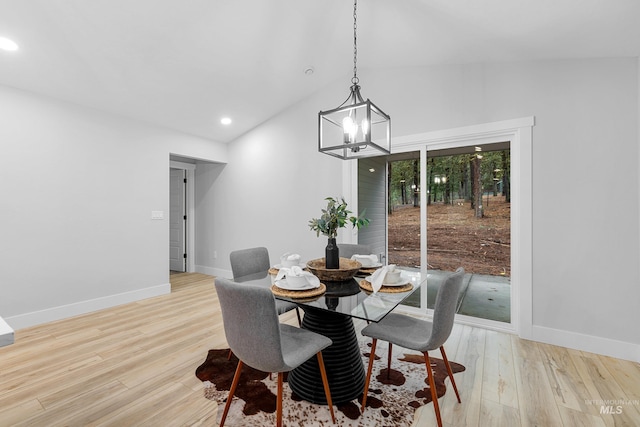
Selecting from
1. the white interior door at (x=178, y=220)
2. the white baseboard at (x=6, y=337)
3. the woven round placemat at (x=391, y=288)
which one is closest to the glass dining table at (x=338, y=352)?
the woven round placemat at (x=391, y=288)

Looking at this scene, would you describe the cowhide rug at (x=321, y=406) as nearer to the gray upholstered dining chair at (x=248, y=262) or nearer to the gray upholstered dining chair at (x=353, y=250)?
the gray upholstered dining chair at (x=248, y=262)

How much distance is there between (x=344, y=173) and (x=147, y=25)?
2496 mm

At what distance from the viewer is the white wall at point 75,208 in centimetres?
310

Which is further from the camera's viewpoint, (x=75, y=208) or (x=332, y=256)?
(x=75, y=208)

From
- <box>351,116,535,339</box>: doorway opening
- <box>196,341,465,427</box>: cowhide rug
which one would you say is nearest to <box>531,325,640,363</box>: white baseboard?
<box>351,116,535,339</box>: doorway opening

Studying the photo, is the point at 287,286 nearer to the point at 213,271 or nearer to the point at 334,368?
the point at 334,368

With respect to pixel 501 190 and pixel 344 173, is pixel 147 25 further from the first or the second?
pixel 501 190

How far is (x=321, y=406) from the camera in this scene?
74.1 inches

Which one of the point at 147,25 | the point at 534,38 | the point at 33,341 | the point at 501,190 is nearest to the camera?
the point at 534,38

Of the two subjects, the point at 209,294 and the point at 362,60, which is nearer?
the point at 362,60

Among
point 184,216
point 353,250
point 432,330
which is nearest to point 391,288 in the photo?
point 432,330

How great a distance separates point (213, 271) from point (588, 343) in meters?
5.21

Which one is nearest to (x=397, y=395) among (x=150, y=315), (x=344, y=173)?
(x=344, y=173)

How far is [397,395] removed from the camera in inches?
78.3
